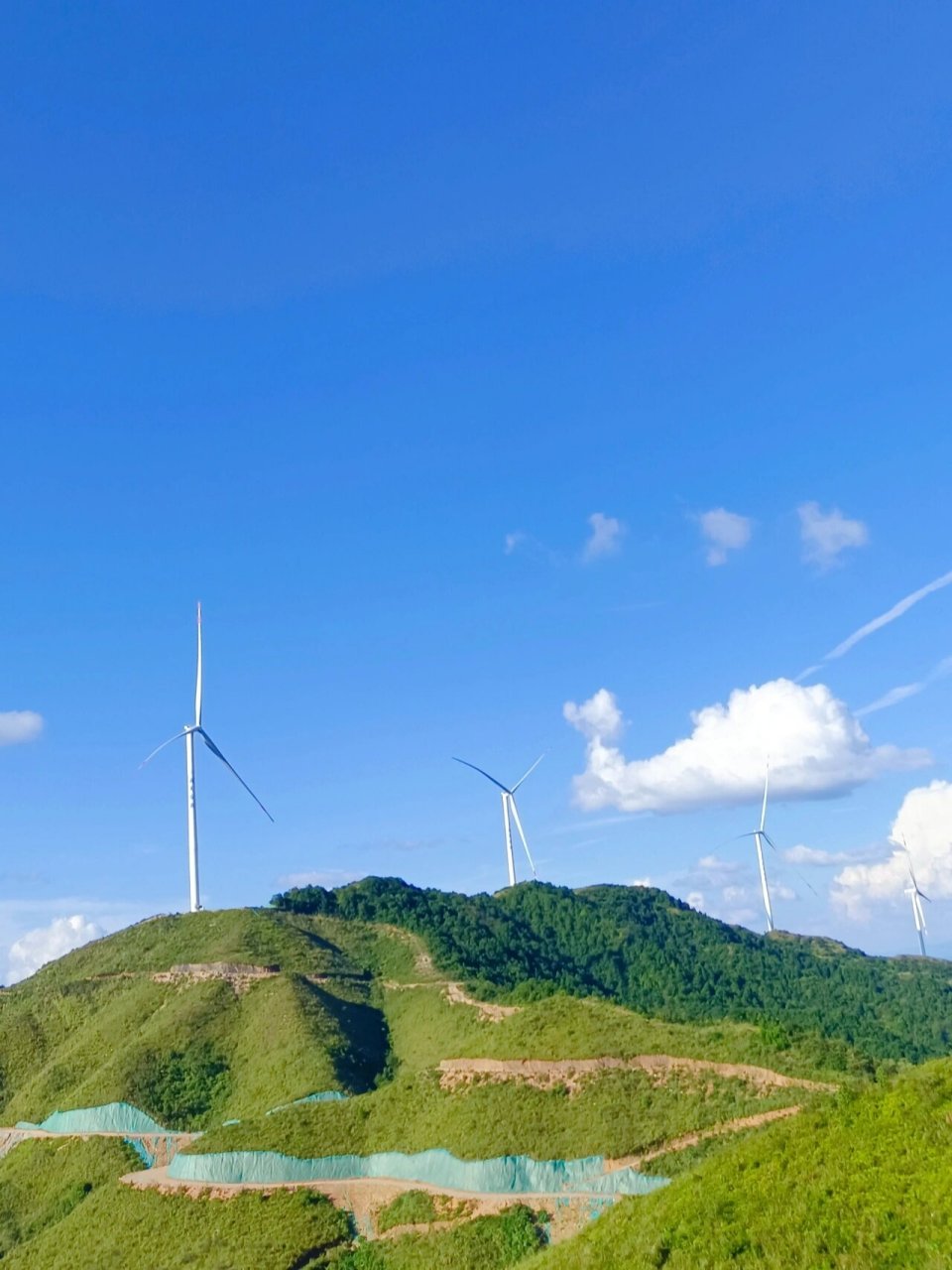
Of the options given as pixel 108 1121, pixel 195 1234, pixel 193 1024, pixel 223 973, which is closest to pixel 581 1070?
pixel 195 1234

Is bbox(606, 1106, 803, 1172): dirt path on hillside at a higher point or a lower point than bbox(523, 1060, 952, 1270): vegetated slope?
lower

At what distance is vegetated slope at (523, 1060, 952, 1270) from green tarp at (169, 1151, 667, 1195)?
19.7m

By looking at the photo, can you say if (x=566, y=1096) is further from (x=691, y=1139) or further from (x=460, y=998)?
(x=460, y=998)

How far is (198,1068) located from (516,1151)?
4579 cm

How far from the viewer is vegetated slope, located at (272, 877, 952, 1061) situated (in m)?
131

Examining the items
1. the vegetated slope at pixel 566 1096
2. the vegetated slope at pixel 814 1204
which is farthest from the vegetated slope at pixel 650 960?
the vegetated slope at pixel 814 1204

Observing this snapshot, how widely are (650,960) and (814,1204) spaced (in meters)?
129

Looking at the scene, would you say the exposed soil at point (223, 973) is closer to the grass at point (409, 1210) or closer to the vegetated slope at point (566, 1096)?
the vegetated slope at point (566, 1096)

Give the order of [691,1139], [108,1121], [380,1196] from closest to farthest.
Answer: [691,1139]
[380,1196]
[108,1121]

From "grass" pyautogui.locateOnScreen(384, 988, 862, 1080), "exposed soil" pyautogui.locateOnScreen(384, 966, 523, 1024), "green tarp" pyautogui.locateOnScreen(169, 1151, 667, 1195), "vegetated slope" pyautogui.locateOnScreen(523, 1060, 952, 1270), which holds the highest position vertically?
"exposed soil" pyautogui.locateOnScreen(384, 966, 523, 1024)

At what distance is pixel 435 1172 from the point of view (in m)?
57.3

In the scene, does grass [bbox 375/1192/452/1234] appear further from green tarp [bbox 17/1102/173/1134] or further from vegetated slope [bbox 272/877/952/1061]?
vegetated slope [bbox 272/877/952/1061]

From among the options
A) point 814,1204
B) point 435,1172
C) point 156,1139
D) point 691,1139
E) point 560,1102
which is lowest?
point 435,1172

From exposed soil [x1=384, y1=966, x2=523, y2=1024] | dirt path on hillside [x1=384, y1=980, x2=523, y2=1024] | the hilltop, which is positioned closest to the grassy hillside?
the hilltop
